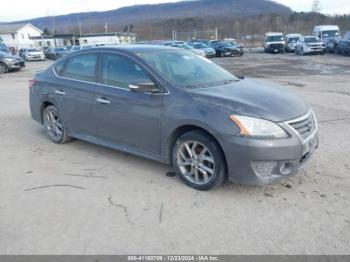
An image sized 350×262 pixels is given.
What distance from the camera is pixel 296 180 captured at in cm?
428

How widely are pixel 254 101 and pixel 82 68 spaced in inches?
109

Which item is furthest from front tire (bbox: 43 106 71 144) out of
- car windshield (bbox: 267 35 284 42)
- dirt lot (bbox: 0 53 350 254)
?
car windshield (bbox: 267 35 284 42)

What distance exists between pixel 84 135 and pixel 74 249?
2.56m

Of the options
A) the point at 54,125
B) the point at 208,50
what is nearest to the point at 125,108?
the point at 54,125

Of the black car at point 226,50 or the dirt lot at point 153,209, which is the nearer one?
the dirt lot at point 153,209

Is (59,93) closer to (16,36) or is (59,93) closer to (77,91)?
(77,91)

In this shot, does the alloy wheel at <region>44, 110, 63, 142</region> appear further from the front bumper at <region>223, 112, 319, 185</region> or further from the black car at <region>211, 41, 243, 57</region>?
the black car at <region>211, 41, 243, 57</region>

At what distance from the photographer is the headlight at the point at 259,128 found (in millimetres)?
3635

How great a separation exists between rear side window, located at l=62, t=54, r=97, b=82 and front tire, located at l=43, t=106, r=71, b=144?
73 cm

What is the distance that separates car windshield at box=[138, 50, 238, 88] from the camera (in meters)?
4.41

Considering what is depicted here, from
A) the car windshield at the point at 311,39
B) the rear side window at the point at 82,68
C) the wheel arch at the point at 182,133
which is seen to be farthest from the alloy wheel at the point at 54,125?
the car windshield at the point at 311,39

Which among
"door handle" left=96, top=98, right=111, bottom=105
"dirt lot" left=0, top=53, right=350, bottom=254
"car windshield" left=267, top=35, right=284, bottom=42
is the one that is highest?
"car windshield" left=267, top=35, right=284, bottom=42

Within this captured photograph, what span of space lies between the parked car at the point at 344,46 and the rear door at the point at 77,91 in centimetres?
2730

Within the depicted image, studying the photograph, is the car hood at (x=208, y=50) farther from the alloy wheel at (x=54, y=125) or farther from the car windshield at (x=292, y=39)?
the alloy wheel at (x=54, y=125)
